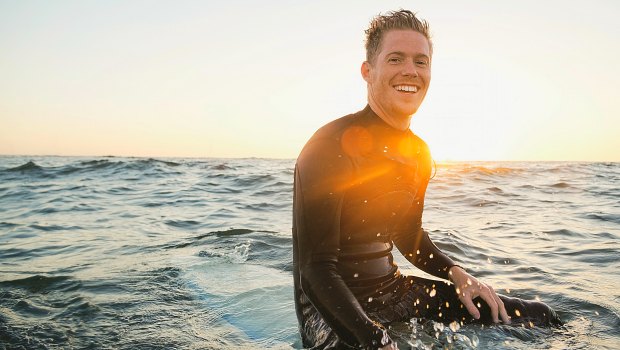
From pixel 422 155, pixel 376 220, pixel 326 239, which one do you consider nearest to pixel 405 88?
pixel 422 155

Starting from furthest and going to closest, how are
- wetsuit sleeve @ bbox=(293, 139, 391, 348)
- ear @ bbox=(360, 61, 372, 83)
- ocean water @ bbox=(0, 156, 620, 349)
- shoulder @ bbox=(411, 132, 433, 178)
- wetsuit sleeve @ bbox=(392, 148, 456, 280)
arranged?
ocean water @ bbox=(0, 156, 620, 349) → wetsuit sleeve @ bbox=(392, 148, 456, 280) → shoulder @ bbox=(411, 132, 433, 178) → ear @ bbox=(360, 61, 372, 83) → wetsuit sleeve @ bbox=(293, 139, 391, 348)

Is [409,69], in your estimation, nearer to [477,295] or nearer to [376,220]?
[376,220]

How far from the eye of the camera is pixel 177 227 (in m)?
10.0

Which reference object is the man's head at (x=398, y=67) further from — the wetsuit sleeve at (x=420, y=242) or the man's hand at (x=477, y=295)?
the man's hand at (x=477, y=295)

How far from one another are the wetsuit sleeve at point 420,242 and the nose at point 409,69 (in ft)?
2.69

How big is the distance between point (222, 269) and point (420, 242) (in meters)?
3.42

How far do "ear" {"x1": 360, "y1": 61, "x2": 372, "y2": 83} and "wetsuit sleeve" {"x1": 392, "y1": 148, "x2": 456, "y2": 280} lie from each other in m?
0.85

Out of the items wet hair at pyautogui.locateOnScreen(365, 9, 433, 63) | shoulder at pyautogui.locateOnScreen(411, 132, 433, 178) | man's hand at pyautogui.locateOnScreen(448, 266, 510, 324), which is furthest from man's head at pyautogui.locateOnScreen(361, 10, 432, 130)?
man's hand at pyautogui.locateOnScreen(448, 266, 510, 324)

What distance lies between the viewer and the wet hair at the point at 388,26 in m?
3.50

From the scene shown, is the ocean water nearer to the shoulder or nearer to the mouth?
the shoulder

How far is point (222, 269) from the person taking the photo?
6547 millimetres

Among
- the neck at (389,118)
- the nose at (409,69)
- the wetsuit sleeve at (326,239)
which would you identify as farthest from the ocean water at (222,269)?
the nose at (409,69)

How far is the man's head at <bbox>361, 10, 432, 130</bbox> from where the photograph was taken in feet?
11.2

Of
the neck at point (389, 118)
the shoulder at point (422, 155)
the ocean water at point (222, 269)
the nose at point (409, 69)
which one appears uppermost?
the nose at point (409, 69)
